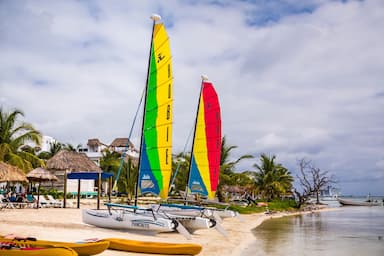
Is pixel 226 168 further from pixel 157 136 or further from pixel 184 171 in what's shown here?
pixel 157 136

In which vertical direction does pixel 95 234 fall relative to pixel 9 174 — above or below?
below

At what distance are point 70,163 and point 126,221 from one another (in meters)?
18.3

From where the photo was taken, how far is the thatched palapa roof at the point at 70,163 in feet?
91.1

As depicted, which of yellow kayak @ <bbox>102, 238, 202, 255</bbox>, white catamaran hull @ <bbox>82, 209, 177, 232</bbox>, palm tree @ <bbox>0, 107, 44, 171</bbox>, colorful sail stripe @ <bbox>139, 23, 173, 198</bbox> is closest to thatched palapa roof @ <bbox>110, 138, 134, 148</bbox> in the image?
palm tree @ <bbox>0, 107, 44, 171</bbox>

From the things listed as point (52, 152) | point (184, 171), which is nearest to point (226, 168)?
point (184, 171)

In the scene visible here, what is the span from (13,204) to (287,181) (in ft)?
86.2

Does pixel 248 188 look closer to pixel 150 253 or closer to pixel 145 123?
pixel 145 123

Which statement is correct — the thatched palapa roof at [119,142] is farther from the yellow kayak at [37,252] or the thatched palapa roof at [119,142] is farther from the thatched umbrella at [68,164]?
the yellow kayak at [37,252]

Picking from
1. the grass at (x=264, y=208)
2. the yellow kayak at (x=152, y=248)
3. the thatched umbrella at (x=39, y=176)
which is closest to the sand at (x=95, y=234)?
the yellow kayak at (x=152, y=248)

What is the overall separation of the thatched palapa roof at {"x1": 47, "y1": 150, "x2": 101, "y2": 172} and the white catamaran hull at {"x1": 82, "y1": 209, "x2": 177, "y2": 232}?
16.7 meters

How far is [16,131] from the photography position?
21.0 m

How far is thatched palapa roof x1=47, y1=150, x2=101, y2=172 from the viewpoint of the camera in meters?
27.8

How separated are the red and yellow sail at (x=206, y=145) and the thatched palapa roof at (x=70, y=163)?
13626 millimetres

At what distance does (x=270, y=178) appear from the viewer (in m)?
35.5
